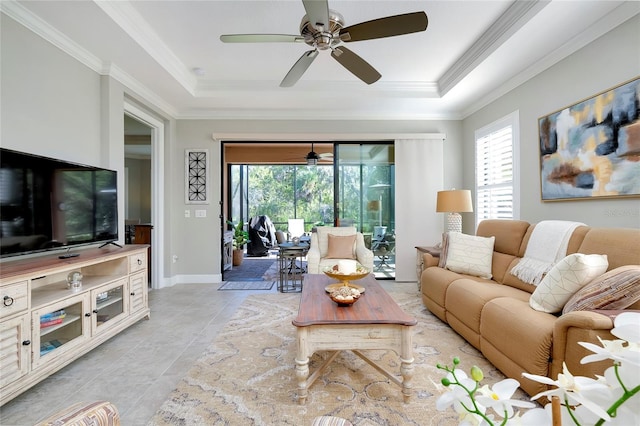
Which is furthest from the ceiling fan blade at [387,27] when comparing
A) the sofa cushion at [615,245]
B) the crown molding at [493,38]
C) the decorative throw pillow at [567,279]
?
the sofa cushion at [615,245]

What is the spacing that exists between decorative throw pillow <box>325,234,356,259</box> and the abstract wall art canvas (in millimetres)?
2239

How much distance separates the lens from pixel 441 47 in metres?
→ 3.16

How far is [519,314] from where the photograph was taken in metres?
1.90

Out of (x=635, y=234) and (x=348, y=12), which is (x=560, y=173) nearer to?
(x=635, y=234)

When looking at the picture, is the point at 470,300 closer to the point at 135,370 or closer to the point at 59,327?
the point at 135,370

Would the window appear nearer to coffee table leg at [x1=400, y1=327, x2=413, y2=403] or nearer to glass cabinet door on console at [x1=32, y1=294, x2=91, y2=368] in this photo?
coffee table leg at [x1=400, y1=327, x2=413, y2=403]

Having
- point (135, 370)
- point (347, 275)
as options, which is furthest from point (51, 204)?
point (347, 275)

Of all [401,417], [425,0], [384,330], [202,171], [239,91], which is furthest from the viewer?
[202,171]

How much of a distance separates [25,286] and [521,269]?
365cm

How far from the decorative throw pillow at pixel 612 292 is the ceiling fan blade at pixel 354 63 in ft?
6.85

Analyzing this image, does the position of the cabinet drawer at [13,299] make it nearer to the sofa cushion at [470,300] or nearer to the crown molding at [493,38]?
the sofa cushion at [470,300]

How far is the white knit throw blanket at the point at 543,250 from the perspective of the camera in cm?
235

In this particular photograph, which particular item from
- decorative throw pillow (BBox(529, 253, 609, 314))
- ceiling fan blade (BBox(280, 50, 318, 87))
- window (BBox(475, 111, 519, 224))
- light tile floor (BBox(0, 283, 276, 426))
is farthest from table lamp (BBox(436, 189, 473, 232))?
light tile floor (BBox(0, 283, 276, 426))

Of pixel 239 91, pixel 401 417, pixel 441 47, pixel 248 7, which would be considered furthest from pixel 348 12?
pixel 401 417
